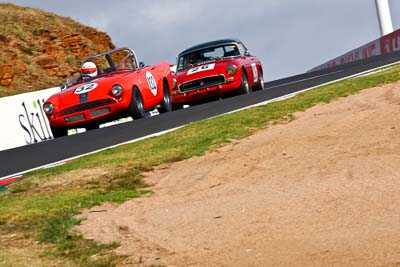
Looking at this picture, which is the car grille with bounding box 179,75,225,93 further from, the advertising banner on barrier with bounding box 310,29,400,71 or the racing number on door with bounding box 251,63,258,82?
the advertising banner on barrier with bounding box 310,29,400,71

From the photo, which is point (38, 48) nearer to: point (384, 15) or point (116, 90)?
point (384, 15)

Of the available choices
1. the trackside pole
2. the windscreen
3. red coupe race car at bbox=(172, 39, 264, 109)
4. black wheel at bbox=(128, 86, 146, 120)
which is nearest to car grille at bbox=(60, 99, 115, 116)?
black wheel at bbox=(128, 86, 146, 120)

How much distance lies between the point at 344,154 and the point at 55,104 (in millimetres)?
8795

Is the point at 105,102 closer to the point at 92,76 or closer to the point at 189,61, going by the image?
the point at 92,76

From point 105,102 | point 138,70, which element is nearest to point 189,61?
point 138,70

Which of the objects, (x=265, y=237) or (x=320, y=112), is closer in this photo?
(x=265, y=237)

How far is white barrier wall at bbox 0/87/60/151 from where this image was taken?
19484 mm

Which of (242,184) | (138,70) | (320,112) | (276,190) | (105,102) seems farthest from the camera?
(138,70)

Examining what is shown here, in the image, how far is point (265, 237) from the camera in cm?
622

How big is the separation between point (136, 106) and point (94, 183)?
7518mm

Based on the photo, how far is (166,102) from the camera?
19.0 metres

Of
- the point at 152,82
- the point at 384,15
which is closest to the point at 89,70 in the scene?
the point at 152,82

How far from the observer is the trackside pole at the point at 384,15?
39.8 m

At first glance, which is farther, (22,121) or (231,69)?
(22,121)
